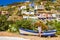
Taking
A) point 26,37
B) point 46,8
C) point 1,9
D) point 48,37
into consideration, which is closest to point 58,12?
point 46,8

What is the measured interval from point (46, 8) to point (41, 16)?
0.14 m

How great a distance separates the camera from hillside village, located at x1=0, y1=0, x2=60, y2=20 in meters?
2.81

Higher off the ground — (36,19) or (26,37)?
(36,19)

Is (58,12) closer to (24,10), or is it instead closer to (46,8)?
(46,8)

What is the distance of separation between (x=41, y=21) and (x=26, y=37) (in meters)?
0.30

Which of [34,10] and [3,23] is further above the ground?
[34,10]

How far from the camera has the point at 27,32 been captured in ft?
9.04

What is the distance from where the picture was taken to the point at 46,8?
2.82m

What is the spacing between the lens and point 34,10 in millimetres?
2826


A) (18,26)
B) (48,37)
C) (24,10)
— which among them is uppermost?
(24,10)

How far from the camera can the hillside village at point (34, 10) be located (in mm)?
2807

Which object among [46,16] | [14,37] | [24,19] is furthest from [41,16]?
[14,37]

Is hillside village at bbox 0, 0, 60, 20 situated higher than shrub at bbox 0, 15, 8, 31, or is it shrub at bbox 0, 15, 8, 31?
hillside village at bbox 0, 0, 60, 20

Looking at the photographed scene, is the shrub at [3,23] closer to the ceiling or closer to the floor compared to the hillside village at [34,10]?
closer to the floor
